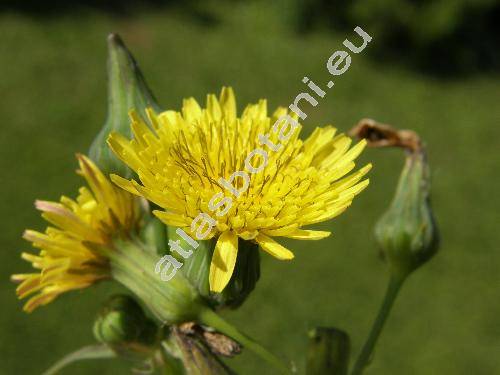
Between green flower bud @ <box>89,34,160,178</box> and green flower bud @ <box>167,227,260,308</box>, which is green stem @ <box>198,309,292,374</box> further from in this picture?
green flower bud @ <box>89,34,160,178</box>

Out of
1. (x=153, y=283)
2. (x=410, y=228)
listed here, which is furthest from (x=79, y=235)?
(x=410, y=228)

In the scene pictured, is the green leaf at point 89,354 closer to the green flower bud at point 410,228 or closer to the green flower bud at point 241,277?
the green flower bud at point 241,277

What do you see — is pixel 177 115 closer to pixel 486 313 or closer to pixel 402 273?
pixel 402 273

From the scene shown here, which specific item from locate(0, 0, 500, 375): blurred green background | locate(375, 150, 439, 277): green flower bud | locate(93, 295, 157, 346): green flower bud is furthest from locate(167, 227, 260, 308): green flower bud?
locate(0, 0, 500, 375): blurred green background

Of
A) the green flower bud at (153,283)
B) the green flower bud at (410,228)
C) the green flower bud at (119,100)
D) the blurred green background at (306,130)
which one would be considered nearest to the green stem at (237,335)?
the green flower bud at (153,283)

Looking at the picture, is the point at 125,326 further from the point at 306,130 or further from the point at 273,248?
the point at 306,130

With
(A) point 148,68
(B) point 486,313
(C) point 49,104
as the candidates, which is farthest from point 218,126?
(A) point 148,68
